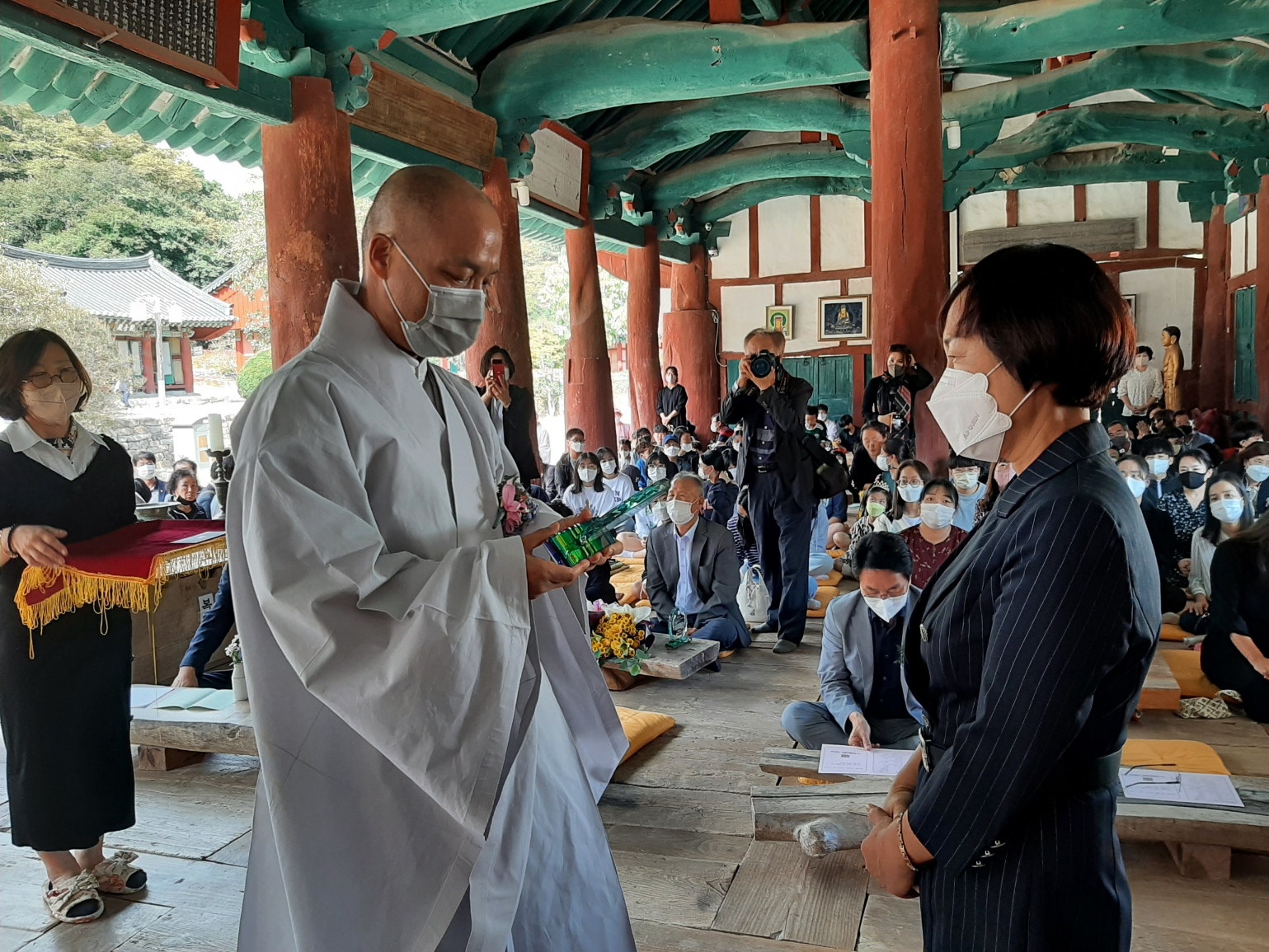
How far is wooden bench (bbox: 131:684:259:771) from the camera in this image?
3.41 metres

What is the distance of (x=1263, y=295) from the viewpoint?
31.0 feet

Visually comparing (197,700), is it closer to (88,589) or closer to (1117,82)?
(88,589)

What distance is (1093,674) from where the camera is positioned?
1.08m

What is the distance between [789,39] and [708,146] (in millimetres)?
6179

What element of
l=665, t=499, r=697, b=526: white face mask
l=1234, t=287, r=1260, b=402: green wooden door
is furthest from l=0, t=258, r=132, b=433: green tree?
l=1234, t=287, r=1260, b=402: green wooden door

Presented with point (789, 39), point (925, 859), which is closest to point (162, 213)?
point (789, 39)

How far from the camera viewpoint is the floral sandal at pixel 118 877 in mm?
2717

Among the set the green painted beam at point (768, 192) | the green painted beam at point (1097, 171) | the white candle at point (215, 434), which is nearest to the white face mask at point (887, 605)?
the white candle at point (215, 434)

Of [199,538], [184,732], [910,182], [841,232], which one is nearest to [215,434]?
[199,538]

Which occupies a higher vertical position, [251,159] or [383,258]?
[251,159]

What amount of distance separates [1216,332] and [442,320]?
1380 cm

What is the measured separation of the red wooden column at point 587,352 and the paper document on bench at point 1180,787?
25.5ft

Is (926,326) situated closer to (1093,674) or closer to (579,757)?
(579,757)

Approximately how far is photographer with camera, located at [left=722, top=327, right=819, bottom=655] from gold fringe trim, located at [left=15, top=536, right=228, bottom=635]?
10.8 ft
